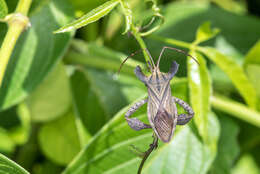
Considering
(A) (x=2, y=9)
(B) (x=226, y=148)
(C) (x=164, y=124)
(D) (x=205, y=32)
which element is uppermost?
(A) (x=2, y=9)

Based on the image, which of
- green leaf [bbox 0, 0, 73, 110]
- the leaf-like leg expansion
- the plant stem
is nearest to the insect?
the leaf-like leg expansion

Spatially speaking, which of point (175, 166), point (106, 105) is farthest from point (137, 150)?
point (106, 105)

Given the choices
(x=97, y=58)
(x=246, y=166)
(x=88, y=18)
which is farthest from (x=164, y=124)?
(x=246, y=166)

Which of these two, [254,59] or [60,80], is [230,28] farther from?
[60,80]

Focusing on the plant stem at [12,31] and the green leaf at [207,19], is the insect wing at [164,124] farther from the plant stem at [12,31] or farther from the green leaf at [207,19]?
the green leaf at [207,19]

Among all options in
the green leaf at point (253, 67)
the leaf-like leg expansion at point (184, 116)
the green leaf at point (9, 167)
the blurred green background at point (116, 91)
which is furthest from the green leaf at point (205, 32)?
the green leaf at point (9, 167)

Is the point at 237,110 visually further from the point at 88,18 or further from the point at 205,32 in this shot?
the point at 88,18
